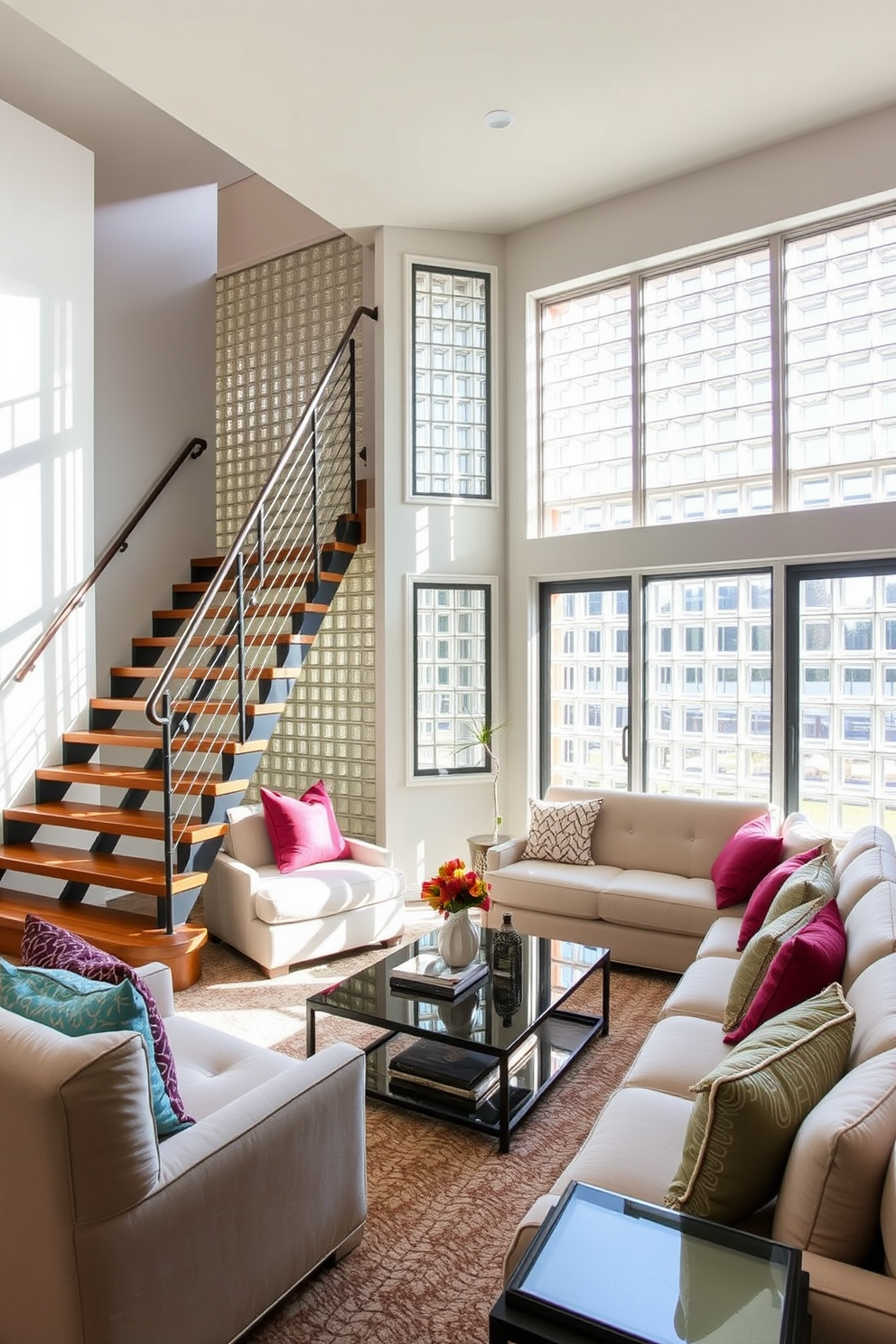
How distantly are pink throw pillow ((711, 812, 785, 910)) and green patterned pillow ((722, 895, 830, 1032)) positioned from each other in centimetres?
135

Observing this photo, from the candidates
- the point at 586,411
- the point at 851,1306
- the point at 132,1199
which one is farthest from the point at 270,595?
the point at 851,1306

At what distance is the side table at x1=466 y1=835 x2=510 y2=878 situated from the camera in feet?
16.8

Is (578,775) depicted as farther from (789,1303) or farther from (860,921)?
(789,1303)

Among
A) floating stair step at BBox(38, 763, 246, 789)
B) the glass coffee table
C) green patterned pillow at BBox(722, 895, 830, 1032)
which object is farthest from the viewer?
floating stair step at BBox(38, 763, 246, 789)

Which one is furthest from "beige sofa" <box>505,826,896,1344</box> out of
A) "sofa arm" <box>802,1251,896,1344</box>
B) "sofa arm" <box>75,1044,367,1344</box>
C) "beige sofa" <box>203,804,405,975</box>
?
"beige sofa" <box>203,804,405,975</box>

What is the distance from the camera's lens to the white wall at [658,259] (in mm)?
4500

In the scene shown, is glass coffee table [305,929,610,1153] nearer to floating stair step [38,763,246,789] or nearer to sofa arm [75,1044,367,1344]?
sofa arm [75,1044,367,1344]

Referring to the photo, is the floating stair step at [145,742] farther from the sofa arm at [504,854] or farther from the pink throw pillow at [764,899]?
the pink throw pillow at [764,899]

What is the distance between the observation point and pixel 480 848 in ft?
17.0

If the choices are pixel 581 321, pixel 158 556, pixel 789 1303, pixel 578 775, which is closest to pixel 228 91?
pixel 581 321


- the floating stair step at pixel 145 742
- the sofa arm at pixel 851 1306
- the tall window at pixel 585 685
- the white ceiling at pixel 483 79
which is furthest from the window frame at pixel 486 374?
the sofa arm at pixel 851 1306

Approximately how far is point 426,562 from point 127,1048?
4.23 meters

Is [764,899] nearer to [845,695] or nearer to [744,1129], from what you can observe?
[845,695]

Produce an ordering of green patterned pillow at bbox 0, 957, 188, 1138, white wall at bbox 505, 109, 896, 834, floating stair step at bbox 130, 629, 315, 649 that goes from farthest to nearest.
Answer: floating stair step at bbox 130, 629, 315, 649
white wall at bbox 505, 109, 896, 834
green patterned pillow at bbox 0, 957, 188, 1138
